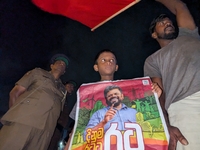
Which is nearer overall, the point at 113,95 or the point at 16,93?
the point at 113,95

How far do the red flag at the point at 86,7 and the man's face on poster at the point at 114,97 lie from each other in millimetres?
997

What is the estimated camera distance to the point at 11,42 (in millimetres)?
2645

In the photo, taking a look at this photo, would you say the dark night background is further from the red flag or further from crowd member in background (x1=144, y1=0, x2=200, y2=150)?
crowd member in background (x1=144, y1=0, x2=200, y2=150)

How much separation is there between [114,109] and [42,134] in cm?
67

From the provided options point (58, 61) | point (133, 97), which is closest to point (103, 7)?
point (58, 61)

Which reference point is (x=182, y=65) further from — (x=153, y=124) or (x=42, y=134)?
(x=42, y=134)

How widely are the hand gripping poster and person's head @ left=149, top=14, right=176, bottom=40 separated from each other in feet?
1.67

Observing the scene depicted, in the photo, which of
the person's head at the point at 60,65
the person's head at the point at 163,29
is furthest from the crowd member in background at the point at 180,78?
the person's head at the point at 60,65

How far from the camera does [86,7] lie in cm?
161

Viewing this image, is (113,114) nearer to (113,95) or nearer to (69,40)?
(113,95)

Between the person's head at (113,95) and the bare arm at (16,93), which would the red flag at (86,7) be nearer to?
the bare arm at (16,93)

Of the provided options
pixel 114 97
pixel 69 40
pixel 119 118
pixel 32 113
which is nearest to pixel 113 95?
pixel 114 97

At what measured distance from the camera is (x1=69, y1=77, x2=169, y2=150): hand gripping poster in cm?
63

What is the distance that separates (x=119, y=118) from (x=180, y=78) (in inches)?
14.7
